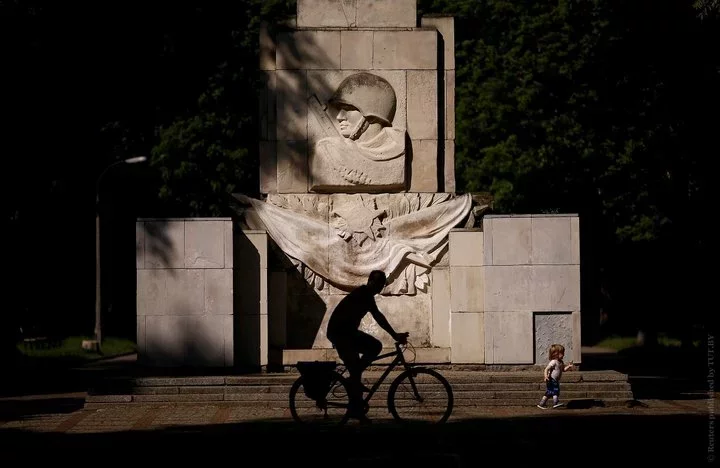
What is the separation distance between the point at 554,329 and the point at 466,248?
5.70 feet

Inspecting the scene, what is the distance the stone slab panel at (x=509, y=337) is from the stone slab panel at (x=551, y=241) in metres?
0.85

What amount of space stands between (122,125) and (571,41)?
41.1ft

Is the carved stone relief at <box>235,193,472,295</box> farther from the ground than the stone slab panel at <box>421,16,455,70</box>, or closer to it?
closer to it

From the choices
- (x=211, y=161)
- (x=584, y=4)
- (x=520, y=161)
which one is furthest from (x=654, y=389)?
(x=211, y=161)

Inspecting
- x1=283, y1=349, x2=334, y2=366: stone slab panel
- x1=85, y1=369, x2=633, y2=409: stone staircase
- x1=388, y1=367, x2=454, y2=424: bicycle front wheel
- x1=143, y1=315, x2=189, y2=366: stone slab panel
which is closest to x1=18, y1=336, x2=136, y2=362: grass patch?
x1=143, y1=315, x2=189, y2=366: stone slab panel

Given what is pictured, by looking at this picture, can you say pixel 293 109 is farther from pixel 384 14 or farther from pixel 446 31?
pixel 446 31

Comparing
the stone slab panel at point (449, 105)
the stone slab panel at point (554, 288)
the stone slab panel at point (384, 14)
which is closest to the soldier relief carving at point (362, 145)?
the stone slab panel at point (449, 105)

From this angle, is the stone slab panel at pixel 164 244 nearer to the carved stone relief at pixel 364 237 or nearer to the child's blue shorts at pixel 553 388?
the carved stone relief at pixel 364 237

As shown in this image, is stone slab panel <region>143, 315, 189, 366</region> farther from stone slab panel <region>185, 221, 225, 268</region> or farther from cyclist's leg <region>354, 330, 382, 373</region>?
cyclist's leg <region>354, 330, 382, 373</region>

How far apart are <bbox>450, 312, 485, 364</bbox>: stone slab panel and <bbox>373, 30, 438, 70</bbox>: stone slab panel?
3906 mm

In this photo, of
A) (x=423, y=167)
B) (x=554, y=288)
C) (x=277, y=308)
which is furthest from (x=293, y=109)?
(x=554, y=288)

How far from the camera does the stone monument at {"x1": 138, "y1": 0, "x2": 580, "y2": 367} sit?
21.7m

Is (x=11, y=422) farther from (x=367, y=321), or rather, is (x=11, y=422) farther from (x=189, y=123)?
(x=189, y=123)

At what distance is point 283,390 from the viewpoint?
2036 cm
